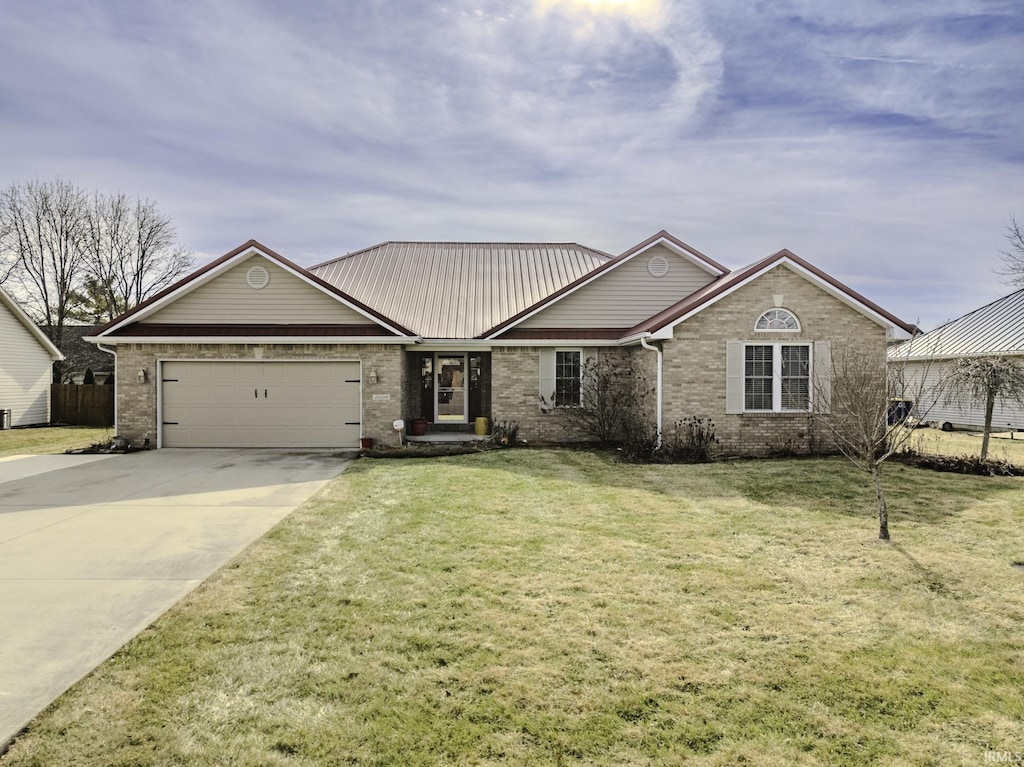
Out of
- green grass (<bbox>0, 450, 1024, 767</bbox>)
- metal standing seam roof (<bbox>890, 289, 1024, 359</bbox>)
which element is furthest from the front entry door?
metal standing seam roof (<bbox>890, 289, 1024, 359</bbox>)

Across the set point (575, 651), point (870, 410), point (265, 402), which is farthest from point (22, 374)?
point (870, 410)

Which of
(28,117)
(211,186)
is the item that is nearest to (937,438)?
(211,186)

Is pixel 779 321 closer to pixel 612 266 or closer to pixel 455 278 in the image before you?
pixel 612 266

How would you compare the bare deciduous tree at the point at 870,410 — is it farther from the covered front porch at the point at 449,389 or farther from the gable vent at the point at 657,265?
the covered front porch at the point at 449,389

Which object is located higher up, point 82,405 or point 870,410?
point 870,410

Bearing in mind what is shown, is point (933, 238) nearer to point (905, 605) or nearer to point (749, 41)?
point (749, 41)

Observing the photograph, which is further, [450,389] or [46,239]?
[46,239]

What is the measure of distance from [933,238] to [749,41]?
13.4m

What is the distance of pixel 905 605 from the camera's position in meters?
5.10

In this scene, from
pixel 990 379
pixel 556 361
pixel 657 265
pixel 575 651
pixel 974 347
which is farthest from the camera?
pixel 974 347

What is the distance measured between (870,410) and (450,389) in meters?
12.9

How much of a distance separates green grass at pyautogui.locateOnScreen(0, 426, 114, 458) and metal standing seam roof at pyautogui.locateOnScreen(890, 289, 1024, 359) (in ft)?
83.2

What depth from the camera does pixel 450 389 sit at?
1892 centimetres

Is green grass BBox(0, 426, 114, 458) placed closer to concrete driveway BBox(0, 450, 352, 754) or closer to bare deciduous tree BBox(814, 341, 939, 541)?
concrete driveway BBox(0, 450, 352, 754)
